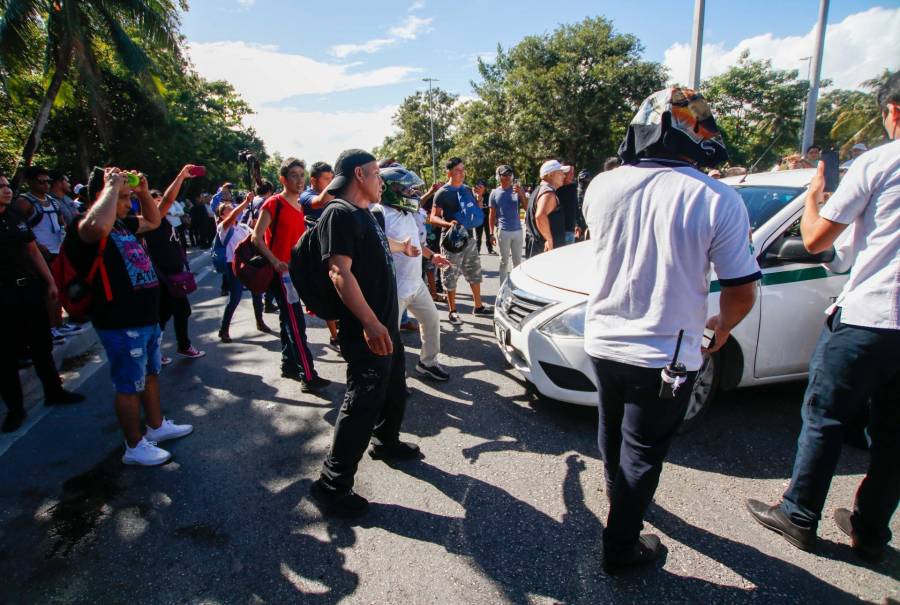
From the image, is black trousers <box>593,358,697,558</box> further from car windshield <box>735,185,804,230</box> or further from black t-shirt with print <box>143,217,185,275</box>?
black t-shirt with print <box>143,217,185,275</box>

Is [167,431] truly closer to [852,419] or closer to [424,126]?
[852,419]

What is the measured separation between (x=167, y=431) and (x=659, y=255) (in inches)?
134

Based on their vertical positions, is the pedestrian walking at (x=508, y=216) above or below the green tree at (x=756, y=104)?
below

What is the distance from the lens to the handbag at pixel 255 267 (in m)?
4.06

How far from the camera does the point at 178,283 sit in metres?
4.47

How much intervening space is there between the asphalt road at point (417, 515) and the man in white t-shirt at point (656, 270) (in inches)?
21.0

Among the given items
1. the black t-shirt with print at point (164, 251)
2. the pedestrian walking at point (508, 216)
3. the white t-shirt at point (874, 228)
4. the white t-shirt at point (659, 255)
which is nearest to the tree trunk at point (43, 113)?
the black t-shirt with print at point (164, 251)

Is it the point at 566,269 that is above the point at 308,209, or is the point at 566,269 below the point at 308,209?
below

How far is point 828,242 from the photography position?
2072 millimetres

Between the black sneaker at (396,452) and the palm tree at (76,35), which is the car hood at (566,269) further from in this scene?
the palm tree at (76,35)

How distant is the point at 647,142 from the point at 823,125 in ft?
203

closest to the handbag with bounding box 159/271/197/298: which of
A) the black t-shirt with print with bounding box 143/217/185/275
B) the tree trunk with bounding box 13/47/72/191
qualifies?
the black t-shirt with print with bounding box 143/217/185/275

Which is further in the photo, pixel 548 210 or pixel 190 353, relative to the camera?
pixel 548 210

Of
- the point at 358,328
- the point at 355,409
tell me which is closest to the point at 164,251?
the point at 358,328
